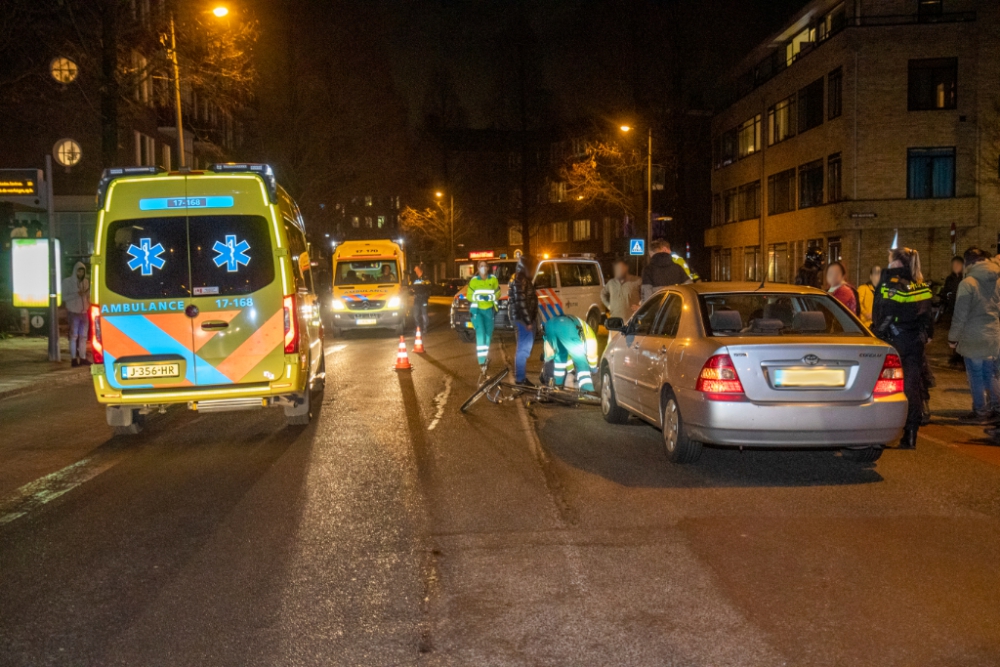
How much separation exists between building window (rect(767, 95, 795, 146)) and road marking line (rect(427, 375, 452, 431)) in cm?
3126

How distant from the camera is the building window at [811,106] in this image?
38.5 meters

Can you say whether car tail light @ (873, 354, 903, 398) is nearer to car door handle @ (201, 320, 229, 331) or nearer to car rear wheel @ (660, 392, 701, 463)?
car rear wheel @ (660, 392, 701, 463)

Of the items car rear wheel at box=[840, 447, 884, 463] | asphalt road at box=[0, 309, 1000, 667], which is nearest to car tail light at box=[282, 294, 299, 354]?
asphalt road at box=[0, 309, 1000, 667]

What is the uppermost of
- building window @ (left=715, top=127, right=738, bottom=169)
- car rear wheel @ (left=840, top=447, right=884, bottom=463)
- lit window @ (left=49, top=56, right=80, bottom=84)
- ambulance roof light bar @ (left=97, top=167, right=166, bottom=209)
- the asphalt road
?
building window @ (left=715, top=127, right=738, bottom=169)

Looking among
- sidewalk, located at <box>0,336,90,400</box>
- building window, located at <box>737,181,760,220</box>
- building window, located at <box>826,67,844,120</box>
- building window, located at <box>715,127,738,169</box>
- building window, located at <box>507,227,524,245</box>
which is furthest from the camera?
building window, located at <box>507,227,524,245</box>

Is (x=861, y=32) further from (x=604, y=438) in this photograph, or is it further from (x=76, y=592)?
(x=76, y=592)

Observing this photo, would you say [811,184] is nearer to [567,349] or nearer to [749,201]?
[749,201]

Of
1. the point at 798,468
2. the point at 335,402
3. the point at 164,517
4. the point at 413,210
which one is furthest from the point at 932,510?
the point at 413,210

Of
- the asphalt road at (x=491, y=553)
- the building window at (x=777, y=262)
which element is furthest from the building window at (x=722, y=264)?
the asphalt road at (x=491, y=553)

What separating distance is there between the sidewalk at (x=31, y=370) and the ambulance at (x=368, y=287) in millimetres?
6695

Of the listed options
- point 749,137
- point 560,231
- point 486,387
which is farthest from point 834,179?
point 560,231

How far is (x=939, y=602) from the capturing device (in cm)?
486

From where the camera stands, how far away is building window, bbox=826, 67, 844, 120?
1423 inches

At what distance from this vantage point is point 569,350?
39.8 ft
